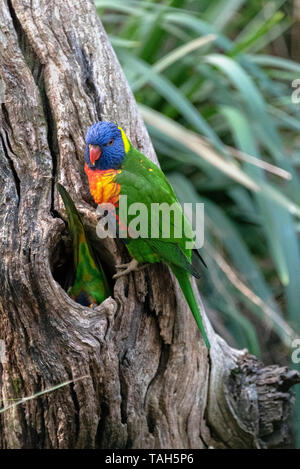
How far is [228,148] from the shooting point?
226 centimetres

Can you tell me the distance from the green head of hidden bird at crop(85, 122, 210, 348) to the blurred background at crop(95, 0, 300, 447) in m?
0.58

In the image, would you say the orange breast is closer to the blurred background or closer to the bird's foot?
the bird's foot

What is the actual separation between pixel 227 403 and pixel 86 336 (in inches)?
19.2

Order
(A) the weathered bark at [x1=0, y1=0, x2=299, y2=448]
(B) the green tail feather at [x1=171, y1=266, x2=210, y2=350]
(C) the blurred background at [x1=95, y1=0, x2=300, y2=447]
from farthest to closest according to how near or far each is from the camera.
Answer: (C) the blurred background at [x1=95, y1=0, x2=300, y2=447] → (B) the green tail feather at [x1=171, y1=266, x2=210, y2=350] → (A) the weathered bark at [x1=0, y1=0, x2=299, y2=448]

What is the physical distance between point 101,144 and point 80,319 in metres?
0.42

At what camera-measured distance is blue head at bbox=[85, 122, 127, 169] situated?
1239 mm

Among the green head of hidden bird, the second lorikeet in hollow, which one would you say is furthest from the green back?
the second lorikeet in hollow

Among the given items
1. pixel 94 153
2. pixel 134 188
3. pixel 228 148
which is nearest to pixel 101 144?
pixel 94 153

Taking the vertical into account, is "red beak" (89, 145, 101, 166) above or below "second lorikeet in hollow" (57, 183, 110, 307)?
above

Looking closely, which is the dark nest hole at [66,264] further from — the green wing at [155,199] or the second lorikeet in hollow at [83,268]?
the green wing at [155,199]

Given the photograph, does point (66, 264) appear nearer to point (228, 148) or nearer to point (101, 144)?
point (101, 144)

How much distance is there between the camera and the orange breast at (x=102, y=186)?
4.09 ft
